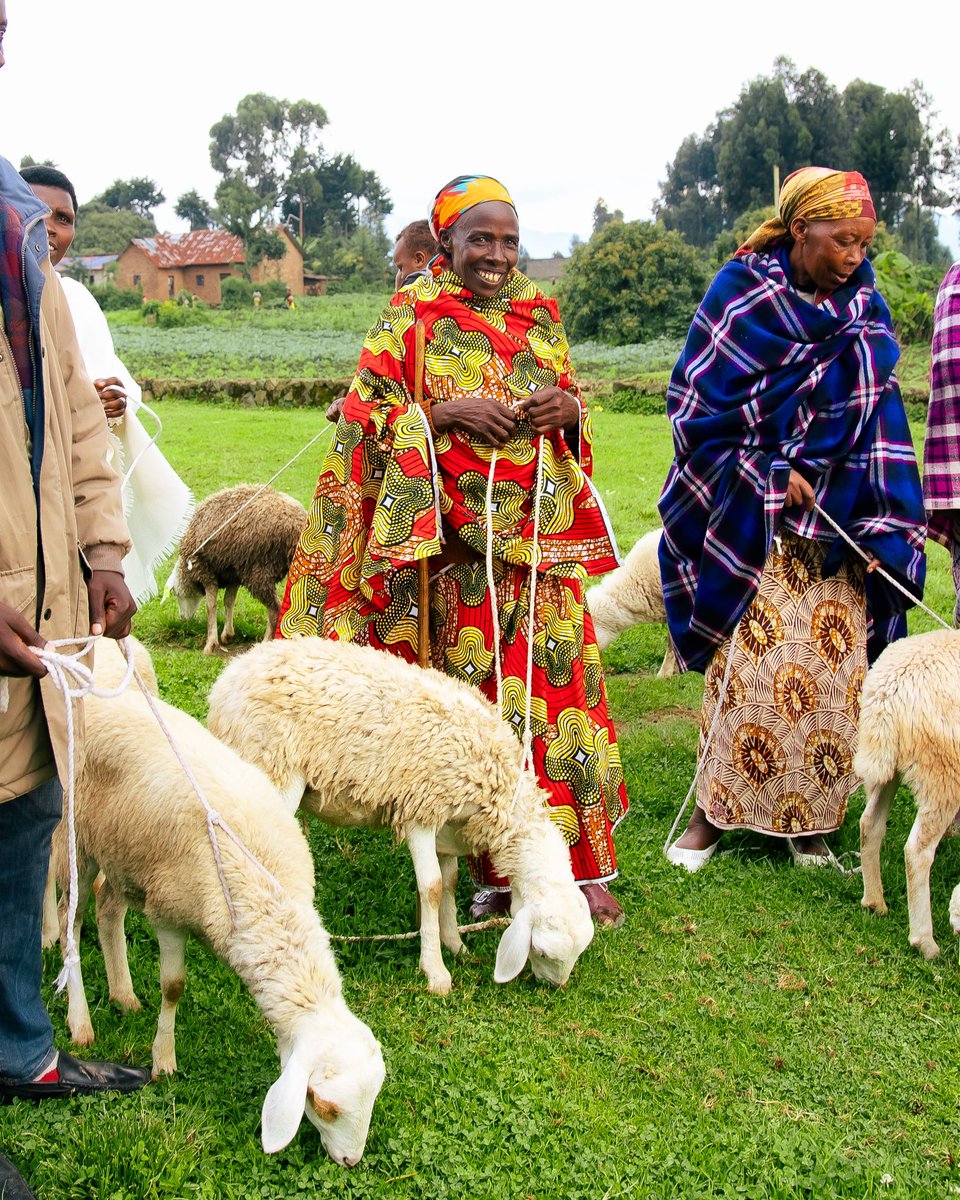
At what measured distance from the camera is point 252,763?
13.6 ft

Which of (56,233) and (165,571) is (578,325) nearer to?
(165,571)

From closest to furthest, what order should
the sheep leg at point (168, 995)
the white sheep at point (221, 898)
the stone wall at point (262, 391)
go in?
the white sheep at point (221, 898) → the sheep leg at point (168, 995) → the stone wall at point (262, 391)

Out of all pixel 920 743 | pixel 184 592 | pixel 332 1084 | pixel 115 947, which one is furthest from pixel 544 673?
pixel 184 592

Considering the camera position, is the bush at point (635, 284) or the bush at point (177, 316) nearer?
the bush at point (635, 284)

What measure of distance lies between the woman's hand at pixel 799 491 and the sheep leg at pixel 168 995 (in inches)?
119

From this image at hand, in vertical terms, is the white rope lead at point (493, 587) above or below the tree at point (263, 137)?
below

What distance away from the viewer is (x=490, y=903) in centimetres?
488

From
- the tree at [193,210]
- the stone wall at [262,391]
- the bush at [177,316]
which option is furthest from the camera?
the tree at [193,210]

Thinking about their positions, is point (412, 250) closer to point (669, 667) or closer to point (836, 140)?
point (669, 667)

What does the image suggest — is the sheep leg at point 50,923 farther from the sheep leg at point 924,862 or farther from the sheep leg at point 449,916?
the sheep leg at point 924,862

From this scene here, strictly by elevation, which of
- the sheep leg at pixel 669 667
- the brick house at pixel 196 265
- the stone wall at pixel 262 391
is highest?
the brick house at pixel 196 265

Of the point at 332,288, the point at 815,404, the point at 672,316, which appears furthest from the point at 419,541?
the point at 332,288

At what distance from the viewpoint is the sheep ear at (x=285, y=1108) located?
9.62ft

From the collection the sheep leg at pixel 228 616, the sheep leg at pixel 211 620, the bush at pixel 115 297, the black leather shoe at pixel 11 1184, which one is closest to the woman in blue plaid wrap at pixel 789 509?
the black leather shoe at pixel 11 1184
